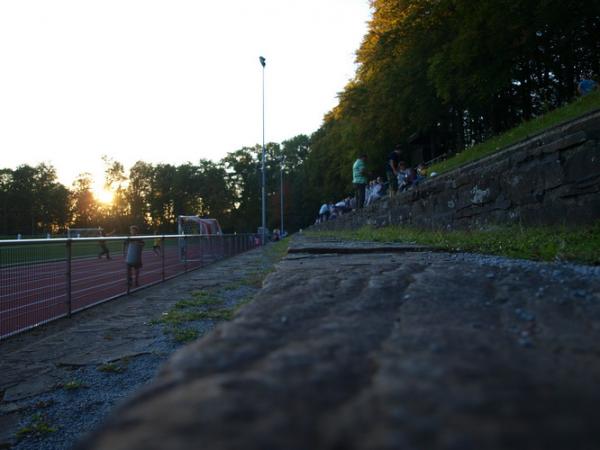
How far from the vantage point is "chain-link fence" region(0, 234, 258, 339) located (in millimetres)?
4660

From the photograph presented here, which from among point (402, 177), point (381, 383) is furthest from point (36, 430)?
point (402, 177)

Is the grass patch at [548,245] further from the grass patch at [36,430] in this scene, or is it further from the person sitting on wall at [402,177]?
the person sitting on wall at [402,177]

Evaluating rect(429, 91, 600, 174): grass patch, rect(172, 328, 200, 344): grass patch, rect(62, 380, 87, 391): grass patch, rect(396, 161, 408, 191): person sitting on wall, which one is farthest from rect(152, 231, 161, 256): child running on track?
rect(396, 161, 408, 191): person sitting on wall

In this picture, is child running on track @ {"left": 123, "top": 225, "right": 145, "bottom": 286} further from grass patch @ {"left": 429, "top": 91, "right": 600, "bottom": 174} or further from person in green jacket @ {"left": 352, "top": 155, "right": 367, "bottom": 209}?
person in green jacket @ {"left": 352, "top": 155, "right": 367, "bottom": 209}

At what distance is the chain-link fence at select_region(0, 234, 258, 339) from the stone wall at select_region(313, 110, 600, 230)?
19.0 ft

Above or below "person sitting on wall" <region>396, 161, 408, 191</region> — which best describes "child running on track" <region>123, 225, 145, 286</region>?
below

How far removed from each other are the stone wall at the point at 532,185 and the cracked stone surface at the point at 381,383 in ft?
11.3

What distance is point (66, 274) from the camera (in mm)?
5590

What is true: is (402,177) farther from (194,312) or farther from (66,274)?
(66,274)

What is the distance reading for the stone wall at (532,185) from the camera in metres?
3.81

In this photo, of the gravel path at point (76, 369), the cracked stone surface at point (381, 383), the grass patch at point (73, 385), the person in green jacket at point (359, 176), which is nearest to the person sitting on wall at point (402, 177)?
the person in green jacket at point (359, 176)

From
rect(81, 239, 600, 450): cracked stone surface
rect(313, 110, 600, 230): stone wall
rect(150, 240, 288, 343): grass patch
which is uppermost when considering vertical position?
rect(313, 110, 600, 230): stone wall

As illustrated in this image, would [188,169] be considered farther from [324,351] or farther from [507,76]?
[324,351]

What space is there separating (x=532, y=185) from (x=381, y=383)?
4.77 meters
